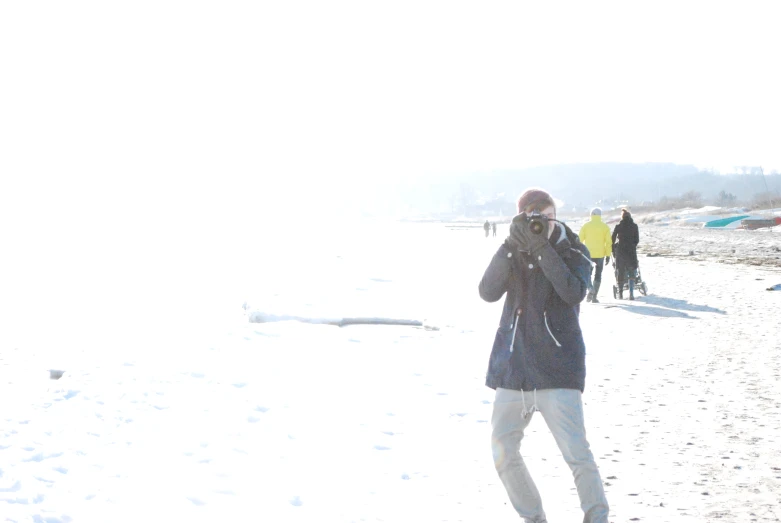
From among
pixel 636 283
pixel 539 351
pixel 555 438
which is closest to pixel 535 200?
pixel 539 351

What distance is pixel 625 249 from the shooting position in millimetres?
15016

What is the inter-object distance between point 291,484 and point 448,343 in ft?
17.4

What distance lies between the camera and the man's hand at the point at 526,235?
12.5 feet

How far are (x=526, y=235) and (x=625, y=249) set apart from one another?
1182cm

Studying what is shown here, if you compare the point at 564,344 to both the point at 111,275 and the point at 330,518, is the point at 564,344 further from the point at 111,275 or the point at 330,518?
the point at 111,275

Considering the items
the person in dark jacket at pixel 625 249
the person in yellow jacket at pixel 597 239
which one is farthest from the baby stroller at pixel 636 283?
the person in yellow jacket at pixel 597 239

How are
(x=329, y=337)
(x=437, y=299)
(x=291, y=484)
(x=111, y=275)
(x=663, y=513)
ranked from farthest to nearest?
(x=111, y=275)
(x=437, y=299)
(x=329, y=337)
(x=291, y=484)
(x=663, y=513)

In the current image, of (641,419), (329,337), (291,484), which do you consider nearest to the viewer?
(291,484)

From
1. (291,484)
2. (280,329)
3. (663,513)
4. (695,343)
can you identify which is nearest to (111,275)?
(280,329)

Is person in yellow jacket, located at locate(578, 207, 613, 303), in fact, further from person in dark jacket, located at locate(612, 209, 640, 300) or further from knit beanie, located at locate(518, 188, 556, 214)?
knit beanie, located at locate(518, 188, 556, 214)

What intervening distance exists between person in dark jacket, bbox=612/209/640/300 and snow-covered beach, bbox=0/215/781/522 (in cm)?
324

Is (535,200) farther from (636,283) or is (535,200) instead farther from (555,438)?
(636,283)

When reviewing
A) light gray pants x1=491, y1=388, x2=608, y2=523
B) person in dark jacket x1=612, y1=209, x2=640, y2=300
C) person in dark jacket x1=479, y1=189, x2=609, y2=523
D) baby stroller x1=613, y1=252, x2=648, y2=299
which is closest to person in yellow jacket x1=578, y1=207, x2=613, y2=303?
person in dark jacket x1=612, y1=209, x2=640, y2=300

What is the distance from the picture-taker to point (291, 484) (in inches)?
205
